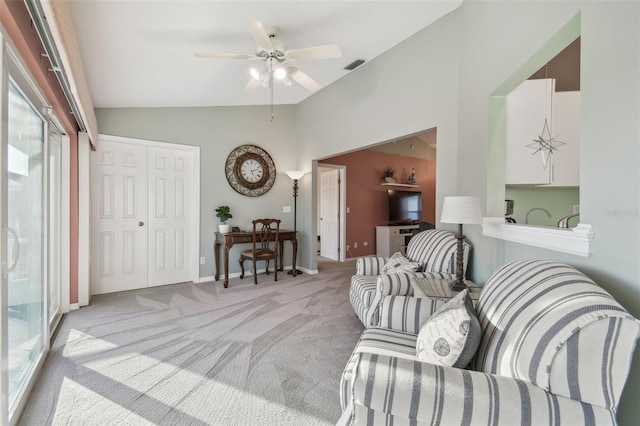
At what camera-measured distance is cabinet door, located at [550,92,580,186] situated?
244 centimetres

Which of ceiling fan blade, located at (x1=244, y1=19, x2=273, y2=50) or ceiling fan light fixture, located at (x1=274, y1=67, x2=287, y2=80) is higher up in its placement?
ceiling fan blade, located at (x1=244, y1=19, x2=273, y2=50)

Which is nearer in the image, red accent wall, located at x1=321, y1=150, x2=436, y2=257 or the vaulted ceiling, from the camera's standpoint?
the vaulted ceiling

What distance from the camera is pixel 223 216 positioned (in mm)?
4191

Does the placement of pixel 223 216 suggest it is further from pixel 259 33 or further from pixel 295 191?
pixel 259 33

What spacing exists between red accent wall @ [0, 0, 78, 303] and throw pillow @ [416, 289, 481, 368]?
88.5 inches

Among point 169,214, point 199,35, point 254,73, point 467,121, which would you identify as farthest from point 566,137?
point 169,214

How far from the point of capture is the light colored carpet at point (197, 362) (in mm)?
1571

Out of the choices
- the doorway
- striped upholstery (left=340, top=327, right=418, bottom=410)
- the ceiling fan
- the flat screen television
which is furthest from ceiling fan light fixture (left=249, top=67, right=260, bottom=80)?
the flat screen television

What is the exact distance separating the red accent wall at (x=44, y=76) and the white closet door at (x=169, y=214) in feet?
2.84

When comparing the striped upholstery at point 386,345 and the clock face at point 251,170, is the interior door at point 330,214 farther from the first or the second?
the striped upholstery at point 386,345

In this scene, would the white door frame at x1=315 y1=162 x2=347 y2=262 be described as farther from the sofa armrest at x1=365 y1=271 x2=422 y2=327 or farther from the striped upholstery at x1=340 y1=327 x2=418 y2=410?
the striped upholstery at x1=340 y1=327 x2=418 y2=410

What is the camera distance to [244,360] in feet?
6.86

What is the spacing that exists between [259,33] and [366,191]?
453 cm

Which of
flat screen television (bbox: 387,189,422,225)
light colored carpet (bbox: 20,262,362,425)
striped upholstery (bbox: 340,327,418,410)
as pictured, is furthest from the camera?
flat screen television (bbox: 387,189,422,225)
